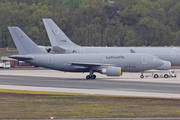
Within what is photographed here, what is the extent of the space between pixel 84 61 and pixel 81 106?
103 ft

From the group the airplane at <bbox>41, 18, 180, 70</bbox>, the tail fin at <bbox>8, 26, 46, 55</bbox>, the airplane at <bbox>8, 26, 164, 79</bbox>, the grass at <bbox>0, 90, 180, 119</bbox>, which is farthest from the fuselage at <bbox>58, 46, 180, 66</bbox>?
the grass at <bbox>0, 90, 180, 119</bbox>

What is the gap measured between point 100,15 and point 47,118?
570 feet

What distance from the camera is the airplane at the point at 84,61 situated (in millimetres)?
60625

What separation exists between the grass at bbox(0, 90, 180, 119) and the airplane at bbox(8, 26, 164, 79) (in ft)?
75.0

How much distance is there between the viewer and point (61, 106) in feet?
99.5

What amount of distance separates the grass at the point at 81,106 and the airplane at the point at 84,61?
2285 cm

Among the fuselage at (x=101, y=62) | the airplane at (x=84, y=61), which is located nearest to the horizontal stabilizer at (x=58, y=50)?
the airplane at (x=84, y=61)

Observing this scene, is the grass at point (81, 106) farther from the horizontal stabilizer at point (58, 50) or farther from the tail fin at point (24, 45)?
the horizontal stabilizer at point (58, 50)

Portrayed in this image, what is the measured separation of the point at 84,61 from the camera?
61594 mm

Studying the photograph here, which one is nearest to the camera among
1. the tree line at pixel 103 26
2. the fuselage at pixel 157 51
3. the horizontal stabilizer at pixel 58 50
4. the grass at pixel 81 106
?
the grass at pixel 81 106

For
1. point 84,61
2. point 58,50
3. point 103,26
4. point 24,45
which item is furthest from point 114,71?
point 103,26

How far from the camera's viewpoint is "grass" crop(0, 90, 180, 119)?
26.4 metres

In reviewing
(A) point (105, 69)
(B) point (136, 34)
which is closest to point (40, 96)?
(A) point (105, 69)

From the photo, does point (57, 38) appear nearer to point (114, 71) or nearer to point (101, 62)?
point (101, 62)
